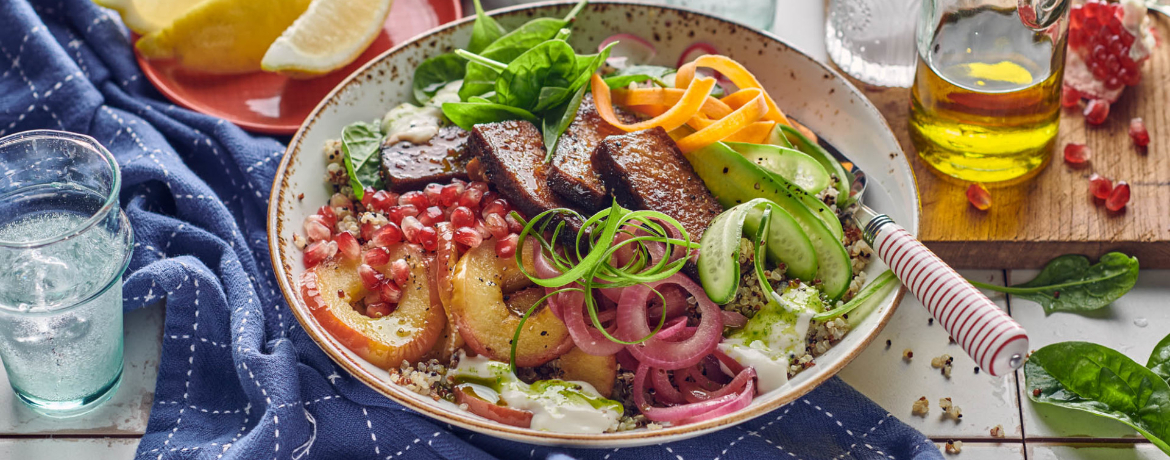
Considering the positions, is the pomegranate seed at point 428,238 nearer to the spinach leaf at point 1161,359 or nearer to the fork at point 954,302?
the fork at point 954,302

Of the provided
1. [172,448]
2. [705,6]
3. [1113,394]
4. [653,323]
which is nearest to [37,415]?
[172,448]

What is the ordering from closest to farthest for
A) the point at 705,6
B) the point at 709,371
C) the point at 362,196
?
the point at 709,371 → the point at 362,196 → the point at 705,6

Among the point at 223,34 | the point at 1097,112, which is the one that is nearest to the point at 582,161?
the point at 223,34

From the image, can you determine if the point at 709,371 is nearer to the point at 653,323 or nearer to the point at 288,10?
the point at 653,323

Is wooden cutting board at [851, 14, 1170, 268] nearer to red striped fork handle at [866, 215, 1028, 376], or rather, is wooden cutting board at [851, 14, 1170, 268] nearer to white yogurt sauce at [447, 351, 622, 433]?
red striped fork handle at [866, 215, 1028, 376]

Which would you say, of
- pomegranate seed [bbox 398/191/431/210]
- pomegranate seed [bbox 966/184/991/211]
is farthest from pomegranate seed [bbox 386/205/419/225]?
pomegranate seed [bbox 966/184/991/211]

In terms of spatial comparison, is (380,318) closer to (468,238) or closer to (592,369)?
(468,238)

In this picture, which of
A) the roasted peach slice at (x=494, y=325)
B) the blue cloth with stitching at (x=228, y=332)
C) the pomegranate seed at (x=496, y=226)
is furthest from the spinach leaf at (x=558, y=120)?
the blue cloth with stitching at (x=228, y=332)
